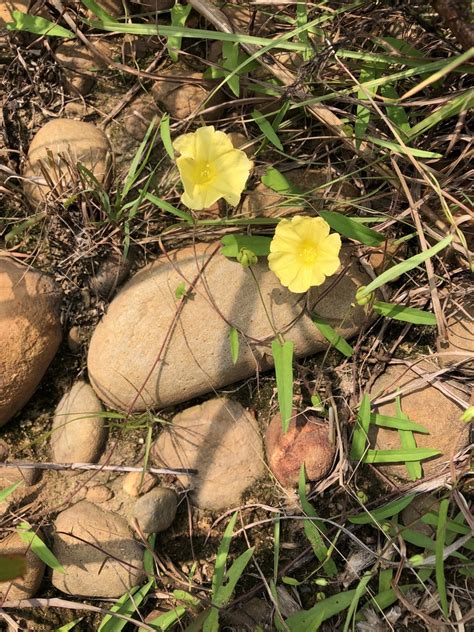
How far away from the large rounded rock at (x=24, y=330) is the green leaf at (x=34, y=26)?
85 centimetres

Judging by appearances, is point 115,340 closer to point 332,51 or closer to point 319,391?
point 319,391

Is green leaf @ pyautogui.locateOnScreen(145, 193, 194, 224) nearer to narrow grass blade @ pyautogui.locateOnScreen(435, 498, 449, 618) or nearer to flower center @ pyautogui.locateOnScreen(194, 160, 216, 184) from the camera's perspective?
flower center @ pyautogui.locateOnScreen(194, 160, 216, 184)

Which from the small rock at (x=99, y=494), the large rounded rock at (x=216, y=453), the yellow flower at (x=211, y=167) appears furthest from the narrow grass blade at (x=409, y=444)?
the small rock at (x=99, y=494)

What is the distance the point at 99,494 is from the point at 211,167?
1.27 meters

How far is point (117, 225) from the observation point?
229cm

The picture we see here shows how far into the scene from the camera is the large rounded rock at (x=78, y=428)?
7.40 feet

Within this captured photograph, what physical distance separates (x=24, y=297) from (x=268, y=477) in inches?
44.3

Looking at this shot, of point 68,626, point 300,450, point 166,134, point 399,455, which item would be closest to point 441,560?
point 399,455

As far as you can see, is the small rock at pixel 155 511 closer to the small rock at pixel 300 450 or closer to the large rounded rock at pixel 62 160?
the small rock at pixel 300 450

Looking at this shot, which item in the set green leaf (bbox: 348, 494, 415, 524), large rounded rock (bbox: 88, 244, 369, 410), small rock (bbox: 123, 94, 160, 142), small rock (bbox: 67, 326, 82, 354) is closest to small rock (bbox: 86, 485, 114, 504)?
large rounded rock (bbox: 88, 244, 369, 410)

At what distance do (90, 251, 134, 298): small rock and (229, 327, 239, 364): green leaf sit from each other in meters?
0.48

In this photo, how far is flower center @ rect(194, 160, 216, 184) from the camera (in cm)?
205

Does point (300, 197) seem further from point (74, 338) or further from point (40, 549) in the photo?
point (40, 549)

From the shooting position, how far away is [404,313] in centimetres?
220
